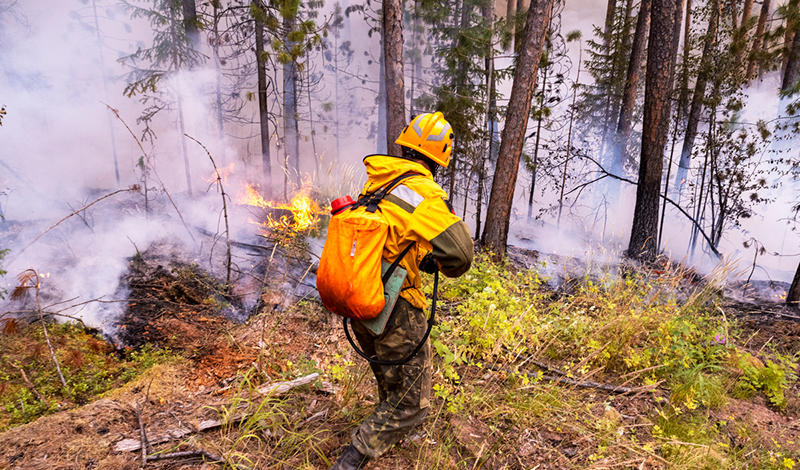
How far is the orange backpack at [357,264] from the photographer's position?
1740mm

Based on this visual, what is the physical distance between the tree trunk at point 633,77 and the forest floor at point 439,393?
28.6 feet

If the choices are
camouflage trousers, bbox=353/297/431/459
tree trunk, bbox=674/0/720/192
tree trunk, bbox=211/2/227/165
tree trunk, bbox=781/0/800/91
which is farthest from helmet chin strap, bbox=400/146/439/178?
tree trunk, bbox=211/2/227/165

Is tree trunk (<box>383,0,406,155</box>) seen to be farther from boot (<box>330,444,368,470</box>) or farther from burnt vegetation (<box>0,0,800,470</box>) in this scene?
boot (<box>330,444,368,470</box>)

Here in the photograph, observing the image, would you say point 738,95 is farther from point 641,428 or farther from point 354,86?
point 354,86

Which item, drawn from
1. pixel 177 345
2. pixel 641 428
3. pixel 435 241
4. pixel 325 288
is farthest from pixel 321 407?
pixel 641 428

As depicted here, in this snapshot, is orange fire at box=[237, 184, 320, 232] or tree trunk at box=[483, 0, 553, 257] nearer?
tree trunk at box=[483, 0, 553, 257]

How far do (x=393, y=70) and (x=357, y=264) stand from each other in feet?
19.4

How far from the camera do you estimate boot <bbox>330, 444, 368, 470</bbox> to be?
199 cm

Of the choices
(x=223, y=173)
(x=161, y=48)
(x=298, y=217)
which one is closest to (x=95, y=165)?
(x=223, y=173)

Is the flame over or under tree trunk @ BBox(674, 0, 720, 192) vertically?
under

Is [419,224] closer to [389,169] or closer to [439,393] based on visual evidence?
[389,169]

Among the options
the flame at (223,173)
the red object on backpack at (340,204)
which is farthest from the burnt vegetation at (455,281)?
the red object on backpack at (340,204)

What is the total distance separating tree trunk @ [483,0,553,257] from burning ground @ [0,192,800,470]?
1.81m

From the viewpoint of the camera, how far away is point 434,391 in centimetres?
283
